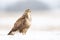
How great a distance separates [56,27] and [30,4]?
41 cm

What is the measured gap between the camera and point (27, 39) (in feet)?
2.68

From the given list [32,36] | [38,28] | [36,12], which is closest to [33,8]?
[36,12]

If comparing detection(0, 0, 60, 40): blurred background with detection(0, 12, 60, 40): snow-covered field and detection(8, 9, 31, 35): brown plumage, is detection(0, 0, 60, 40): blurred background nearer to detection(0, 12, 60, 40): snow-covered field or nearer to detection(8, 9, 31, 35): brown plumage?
detection(0, 12, 60, 40): snow-covered field

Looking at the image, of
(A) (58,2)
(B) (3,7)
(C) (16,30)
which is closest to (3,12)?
(B) (3,7)

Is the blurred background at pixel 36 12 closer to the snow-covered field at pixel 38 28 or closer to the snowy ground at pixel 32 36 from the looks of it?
the snow-covered field at pixel 38 28

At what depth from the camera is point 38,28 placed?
1067 mm

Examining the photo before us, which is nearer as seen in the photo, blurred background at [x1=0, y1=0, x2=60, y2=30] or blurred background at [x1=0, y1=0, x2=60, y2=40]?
blurred background at [x1=0, y1=0, x2=60, y2=40]

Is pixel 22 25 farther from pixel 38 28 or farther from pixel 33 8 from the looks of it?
pixel 33 8

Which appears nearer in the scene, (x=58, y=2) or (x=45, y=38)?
(x=45, y=38)

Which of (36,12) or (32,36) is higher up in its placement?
(36,12)

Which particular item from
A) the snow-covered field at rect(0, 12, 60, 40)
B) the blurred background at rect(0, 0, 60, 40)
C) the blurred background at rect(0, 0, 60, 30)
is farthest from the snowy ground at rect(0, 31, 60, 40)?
the blurred background at rect(0, 0, 60, 30)

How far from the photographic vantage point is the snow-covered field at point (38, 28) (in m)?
0.84

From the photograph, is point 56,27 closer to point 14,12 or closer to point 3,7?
point 14,12

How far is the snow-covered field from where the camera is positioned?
2.76 feet
